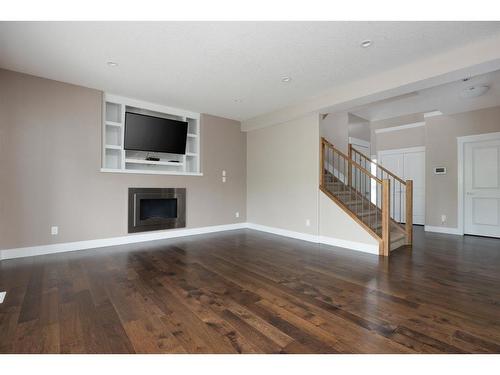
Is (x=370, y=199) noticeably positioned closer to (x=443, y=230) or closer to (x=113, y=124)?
(x=443, y=230)

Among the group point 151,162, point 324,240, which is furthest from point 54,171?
point 324,240

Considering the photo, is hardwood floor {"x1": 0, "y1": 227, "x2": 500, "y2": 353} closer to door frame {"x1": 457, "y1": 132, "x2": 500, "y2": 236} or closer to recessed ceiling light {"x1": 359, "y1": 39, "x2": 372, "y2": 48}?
door frame {"x1": 457, "y1": 132, "x2": 500, "y2": 236}

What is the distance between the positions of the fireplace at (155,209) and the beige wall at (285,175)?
1770mm

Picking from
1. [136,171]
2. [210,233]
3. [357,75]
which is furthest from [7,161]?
[357,75]

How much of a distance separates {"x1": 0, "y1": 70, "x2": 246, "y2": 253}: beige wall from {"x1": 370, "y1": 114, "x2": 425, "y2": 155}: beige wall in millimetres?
6196

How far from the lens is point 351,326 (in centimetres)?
179

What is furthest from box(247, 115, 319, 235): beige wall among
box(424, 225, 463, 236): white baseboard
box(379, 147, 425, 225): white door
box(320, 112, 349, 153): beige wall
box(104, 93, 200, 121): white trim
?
box(379, 147, 425, 225): white door

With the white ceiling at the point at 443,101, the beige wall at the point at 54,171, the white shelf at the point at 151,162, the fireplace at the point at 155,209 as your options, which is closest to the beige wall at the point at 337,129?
the white ceiling at the point at 443,101

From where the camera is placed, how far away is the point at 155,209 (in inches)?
191

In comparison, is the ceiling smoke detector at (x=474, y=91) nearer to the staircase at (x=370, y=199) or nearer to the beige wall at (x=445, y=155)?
the beige wall at (x=445, y=155)

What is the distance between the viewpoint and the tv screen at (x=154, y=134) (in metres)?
4.46

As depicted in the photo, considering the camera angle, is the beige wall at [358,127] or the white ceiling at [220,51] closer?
the white ceiling at [220,51]

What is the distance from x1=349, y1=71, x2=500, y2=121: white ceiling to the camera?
395 cm
